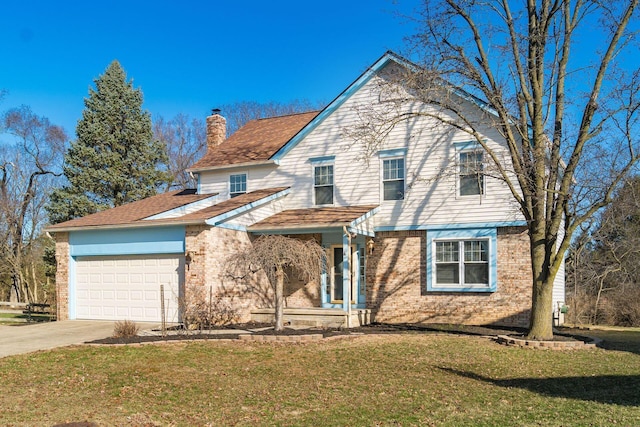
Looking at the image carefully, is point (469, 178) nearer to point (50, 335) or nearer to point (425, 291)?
point (425, 291)

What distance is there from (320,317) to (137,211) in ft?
25.9

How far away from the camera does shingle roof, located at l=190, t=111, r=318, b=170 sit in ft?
70.1

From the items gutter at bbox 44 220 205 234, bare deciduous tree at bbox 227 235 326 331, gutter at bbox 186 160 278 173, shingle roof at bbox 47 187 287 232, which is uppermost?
gutter at bbox 186 160 278 173

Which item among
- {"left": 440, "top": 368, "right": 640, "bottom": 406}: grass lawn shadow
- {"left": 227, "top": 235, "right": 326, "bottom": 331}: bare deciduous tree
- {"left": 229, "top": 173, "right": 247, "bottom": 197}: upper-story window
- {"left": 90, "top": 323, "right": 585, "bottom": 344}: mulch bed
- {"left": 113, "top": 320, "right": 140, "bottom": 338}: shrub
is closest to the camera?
{"left": 440, "top": 368, "right": 640, "bottom": 406}: grass lawn shadow

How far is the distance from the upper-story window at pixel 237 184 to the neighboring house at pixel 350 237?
90cm

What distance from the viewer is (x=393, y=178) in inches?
736

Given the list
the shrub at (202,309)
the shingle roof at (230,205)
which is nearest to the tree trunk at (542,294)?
the shrub at (202,309)

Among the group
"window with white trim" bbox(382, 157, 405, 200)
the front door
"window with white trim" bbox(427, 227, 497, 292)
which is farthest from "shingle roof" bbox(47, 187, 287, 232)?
"window with white trim" bbox(427, 227, 497, 292)

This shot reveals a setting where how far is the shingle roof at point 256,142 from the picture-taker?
21.4 metres

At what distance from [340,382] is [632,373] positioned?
16.3 ft

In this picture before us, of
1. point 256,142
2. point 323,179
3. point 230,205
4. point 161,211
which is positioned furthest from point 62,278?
point 323,179

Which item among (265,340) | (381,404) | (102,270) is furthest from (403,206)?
(381,404)

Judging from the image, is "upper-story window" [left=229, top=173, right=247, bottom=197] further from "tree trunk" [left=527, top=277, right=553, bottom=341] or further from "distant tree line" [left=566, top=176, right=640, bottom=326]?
"distant tree line" [left=566, top=176, right=640, bottom=326]

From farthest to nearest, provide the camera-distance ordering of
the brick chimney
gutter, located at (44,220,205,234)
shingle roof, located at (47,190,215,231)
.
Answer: the brick chimney
shingle roof, located at (47,190,215,231)
gutter, located at (44,220,205,234)
